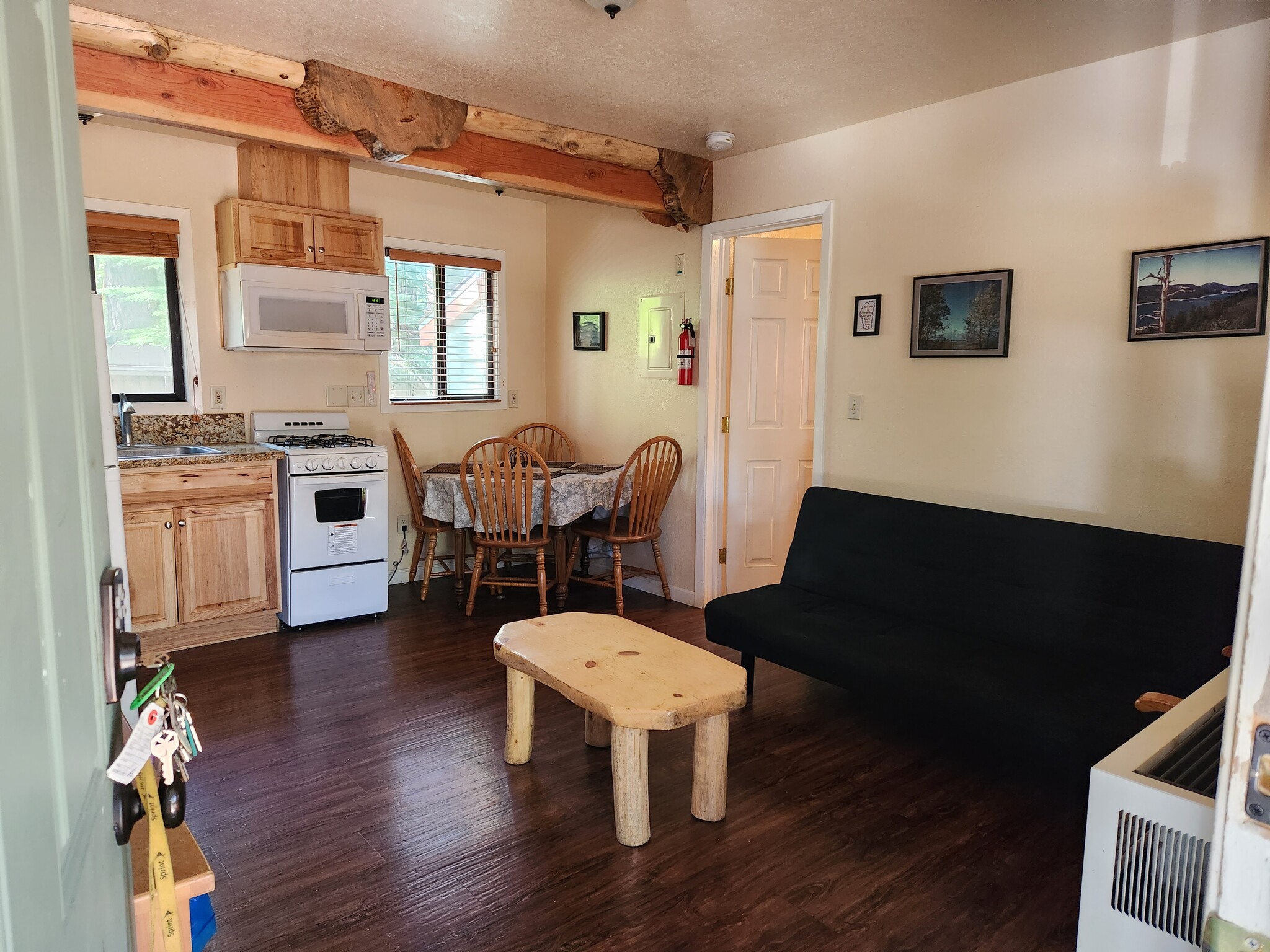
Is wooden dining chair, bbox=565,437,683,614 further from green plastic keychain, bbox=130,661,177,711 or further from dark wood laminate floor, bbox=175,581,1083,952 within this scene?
green plastic keychain, bbox=130,661,177,711

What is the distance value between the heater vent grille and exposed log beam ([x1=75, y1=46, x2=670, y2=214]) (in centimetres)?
305

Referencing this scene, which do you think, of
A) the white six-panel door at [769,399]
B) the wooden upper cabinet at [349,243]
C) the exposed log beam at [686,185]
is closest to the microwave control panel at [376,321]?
the wooden upper cabinet at [349,243]

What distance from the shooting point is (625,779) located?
2217 mm

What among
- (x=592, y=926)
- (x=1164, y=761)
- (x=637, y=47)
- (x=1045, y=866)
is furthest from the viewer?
(x=637, y=47)

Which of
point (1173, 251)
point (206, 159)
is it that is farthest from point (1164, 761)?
point (206, 159)

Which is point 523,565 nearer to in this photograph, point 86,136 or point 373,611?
point 373,611

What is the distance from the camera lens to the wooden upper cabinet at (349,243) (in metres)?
4.27

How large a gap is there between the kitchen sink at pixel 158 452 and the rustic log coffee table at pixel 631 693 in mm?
2081

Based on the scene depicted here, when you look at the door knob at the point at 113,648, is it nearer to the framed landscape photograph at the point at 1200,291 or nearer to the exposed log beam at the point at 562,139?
the framed landscape photograph at the point at 1200,291

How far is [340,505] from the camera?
161 inches

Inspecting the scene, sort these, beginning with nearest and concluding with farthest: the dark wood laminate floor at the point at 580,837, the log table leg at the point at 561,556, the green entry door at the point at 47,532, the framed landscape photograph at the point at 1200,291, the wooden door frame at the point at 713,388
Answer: the green entry door at the point at 47,532 → the dark wood laminate floor at the point at 580,837 → the framed landscape photograph at the point at 1200,291 → the wooden door frame at the point at 713,388 → the log table leg at the point at 561,556

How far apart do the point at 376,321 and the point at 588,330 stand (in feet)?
4.50

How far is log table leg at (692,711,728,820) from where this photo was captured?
7.61ft

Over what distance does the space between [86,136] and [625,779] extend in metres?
3.93
